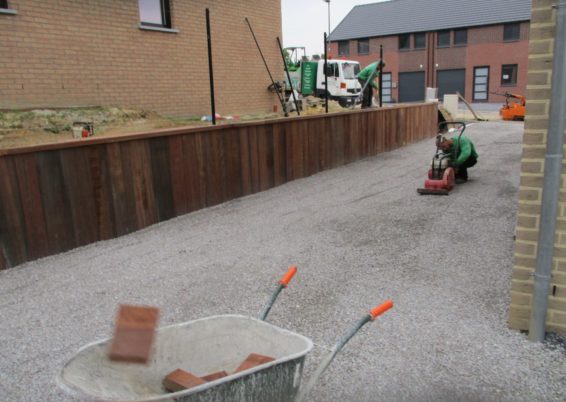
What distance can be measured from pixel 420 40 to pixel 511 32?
7.30 metres

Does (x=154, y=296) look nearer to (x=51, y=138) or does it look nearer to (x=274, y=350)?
(x=274, y=350)

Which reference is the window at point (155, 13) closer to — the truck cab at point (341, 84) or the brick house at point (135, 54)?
the brick house at point (135, 54)

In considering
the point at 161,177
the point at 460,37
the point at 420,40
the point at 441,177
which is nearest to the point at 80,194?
the point at 161,177

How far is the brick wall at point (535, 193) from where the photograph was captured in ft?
10.9

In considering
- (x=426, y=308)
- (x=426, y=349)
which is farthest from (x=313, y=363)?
(x=426, y=308)

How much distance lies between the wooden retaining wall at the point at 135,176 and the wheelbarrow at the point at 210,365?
3.64m

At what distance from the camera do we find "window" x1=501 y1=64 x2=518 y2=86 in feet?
124

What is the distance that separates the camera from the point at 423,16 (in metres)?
42.8

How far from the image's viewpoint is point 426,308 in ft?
13.3

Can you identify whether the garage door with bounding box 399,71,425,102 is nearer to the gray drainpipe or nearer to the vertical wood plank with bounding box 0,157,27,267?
the vertical wood plank with bounding box 0,157,27,267

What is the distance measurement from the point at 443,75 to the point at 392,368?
42076mm

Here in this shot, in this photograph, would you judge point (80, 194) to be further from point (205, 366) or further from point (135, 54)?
point (135, 54)

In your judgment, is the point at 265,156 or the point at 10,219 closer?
the point at 10,219

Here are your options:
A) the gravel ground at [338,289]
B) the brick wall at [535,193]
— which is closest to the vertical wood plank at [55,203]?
the gravel ground at [338,289]
